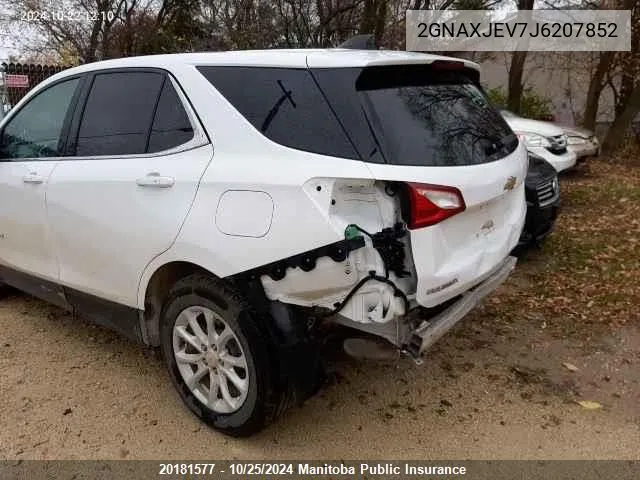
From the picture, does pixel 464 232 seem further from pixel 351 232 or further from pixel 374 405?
pixel 374 405

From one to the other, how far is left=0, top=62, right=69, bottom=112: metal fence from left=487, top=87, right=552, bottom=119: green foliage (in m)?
10.7

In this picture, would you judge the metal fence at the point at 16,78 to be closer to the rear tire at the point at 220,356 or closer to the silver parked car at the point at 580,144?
the rear tire at the point at 220,356

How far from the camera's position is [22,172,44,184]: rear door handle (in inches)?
132

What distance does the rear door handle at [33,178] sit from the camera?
3.35 meters

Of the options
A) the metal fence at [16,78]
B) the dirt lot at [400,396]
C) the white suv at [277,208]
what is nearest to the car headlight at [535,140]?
the dirt lot at [400,396]

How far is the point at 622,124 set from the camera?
1194 cm

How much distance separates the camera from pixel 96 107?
3184 mm

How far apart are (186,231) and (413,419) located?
59.4 inches

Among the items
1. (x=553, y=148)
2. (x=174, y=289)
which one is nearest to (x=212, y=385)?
(x=174, y=289)

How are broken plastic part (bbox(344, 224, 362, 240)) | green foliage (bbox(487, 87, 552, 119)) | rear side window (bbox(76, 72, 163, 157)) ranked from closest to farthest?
broken plastic part (bbox(344, 224, 362, 240)) < rear side window (bbox(76, 72, 163, 157)) < green foliage (bbox(487, 87, 552, 119))

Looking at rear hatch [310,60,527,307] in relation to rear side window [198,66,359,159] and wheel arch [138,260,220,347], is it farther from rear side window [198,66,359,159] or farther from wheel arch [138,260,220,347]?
wheel arch [138,260,220,347]

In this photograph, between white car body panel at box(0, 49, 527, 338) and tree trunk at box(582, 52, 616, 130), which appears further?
tree trunk at box(582, 52, 616, 130)

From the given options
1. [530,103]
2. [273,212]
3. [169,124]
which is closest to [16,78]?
[169,124]

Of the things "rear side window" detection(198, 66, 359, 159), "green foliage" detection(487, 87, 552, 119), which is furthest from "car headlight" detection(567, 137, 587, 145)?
"rear side window" detection(198, 66, 359, 159)
